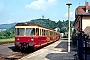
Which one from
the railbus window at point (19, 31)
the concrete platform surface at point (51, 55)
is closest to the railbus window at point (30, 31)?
the railbus window at point (19, 31)

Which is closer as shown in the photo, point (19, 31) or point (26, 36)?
point (26, 36)

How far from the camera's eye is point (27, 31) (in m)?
23.2

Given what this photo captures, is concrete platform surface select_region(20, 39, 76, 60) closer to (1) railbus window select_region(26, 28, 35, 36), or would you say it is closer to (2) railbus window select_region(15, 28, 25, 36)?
(1) railbus window select_region(26, 28, 35, 36)

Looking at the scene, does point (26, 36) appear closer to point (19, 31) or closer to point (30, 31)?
point (30, 31)

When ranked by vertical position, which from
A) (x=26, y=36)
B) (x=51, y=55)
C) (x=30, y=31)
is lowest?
(x=51, y=55)

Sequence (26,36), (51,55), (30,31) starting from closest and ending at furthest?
(51,55)
(26,36)
(30,31)

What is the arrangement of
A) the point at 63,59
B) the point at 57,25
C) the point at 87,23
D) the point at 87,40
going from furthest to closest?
A: the point at 57,25, the point at 87,23, the point at 63,59, the point at 87,40

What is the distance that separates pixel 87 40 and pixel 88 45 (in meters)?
0.80

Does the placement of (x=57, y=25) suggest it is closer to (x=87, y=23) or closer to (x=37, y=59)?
(x=87, y=23)

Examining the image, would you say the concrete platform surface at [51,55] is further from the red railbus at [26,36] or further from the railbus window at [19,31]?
the railbus window at [19,31]

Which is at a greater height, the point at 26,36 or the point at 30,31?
the point at 30,31

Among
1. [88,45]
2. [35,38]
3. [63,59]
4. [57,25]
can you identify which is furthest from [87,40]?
[57,25]

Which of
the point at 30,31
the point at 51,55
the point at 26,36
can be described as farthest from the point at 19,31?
the point at 51,55

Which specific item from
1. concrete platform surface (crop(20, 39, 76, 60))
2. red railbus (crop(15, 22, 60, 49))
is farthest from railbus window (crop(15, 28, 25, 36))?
concrete platform surface (crop(20, 39, 76, 60))
